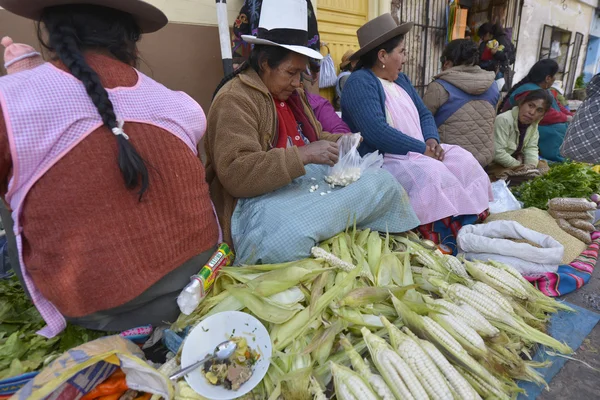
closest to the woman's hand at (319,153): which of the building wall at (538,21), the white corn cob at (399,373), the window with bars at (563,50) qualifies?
the white corn cob at (399,373)

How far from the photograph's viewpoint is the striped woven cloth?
2256 millimetres

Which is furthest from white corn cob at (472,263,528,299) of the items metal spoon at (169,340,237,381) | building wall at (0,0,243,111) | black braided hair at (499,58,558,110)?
black braided hair at (499,58,558,110)

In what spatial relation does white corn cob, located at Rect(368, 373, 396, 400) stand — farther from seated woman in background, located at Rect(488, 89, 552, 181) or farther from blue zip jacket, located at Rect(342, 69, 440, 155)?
seated woman in background, located at Rect(488, 89, 552, 181)

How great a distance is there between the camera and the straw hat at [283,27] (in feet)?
7.26

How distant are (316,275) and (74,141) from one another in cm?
121

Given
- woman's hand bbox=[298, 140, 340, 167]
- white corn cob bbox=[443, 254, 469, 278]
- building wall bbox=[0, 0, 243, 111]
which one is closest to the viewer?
white corn cob bbox=[443, 254, 469, 278]

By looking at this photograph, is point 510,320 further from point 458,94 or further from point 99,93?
point 458,94

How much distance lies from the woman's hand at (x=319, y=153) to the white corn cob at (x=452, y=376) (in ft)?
3.91

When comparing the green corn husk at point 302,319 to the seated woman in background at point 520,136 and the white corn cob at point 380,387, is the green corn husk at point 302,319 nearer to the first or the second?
the white corn cob at point 380,387

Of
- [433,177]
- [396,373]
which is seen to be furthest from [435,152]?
[396,373]

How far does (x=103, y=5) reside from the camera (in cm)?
139

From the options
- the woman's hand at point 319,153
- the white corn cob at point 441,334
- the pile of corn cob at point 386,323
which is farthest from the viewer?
the woman's hand at point 319,153

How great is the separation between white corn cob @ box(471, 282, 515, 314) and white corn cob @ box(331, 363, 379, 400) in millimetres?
925

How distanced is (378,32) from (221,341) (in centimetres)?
288
